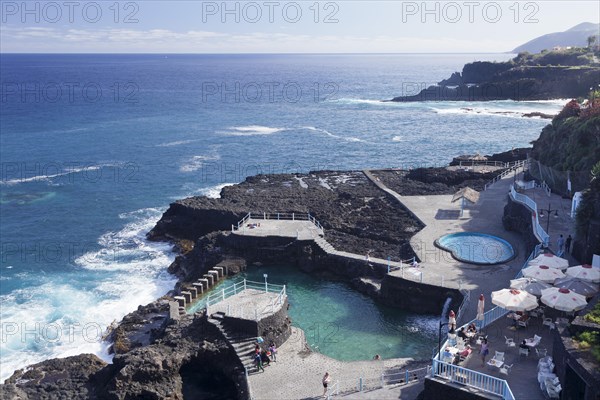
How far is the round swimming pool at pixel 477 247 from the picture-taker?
32344 millimetres

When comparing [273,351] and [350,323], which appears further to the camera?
[350,323]

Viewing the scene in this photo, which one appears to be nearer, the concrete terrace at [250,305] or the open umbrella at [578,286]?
the open umbrella at [578,286]

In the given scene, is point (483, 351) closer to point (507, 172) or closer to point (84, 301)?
point (84, 301)

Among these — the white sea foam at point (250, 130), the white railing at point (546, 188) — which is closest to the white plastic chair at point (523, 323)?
the white railing at point (546, 188)

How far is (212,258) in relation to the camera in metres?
37.4

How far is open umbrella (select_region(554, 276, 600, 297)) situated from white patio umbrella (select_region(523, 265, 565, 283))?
0.57 meters

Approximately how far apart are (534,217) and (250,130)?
6931cm

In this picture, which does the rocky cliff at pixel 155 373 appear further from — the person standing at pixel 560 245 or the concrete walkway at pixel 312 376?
the person standing at pixel 560 245

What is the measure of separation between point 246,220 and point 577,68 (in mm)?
102210

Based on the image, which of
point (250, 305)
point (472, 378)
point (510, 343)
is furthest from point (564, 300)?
point (250, 305)

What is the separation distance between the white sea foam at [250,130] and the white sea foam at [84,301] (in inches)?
1945

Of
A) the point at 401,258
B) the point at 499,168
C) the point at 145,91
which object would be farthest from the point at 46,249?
the point at 145,91

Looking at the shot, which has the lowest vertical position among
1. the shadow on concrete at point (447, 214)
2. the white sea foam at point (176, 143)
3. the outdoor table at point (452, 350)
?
the outdoor table at point (452, 350)

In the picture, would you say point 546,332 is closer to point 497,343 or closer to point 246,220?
point 497,343
